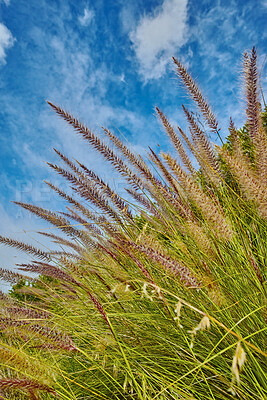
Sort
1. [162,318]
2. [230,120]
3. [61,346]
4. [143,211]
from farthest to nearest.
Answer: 1. [230,120]
2. [143,211]
3. [162,318]
4. [61,346]

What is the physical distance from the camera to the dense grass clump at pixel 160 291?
1.09 metres

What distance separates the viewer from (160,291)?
121 centimetres

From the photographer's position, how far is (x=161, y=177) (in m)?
1.82

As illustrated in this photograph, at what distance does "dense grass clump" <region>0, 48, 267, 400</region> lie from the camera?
1090 mm

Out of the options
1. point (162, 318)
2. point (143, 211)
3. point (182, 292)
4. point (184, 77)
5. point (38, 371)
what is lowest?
point (38, 371)

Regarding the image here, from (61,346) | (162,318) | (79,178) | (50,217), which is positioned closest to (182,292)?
(162,318)

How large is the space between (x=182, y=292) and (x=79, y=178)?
0.91m

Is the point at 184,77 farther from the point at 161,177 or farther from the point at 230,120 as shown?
the point at 161,177

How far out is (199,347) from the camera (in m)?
1.38

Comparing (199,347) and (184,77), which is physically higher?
(184,77)

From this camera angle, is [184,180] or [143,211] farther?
[143,211]

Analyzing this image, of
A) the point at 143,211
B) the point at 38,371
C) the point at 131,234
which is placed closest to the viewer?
the point at 38,371

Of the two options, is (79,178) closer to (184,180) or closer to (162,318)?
(184,180)

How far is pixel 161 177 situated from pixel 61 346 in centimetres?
111
